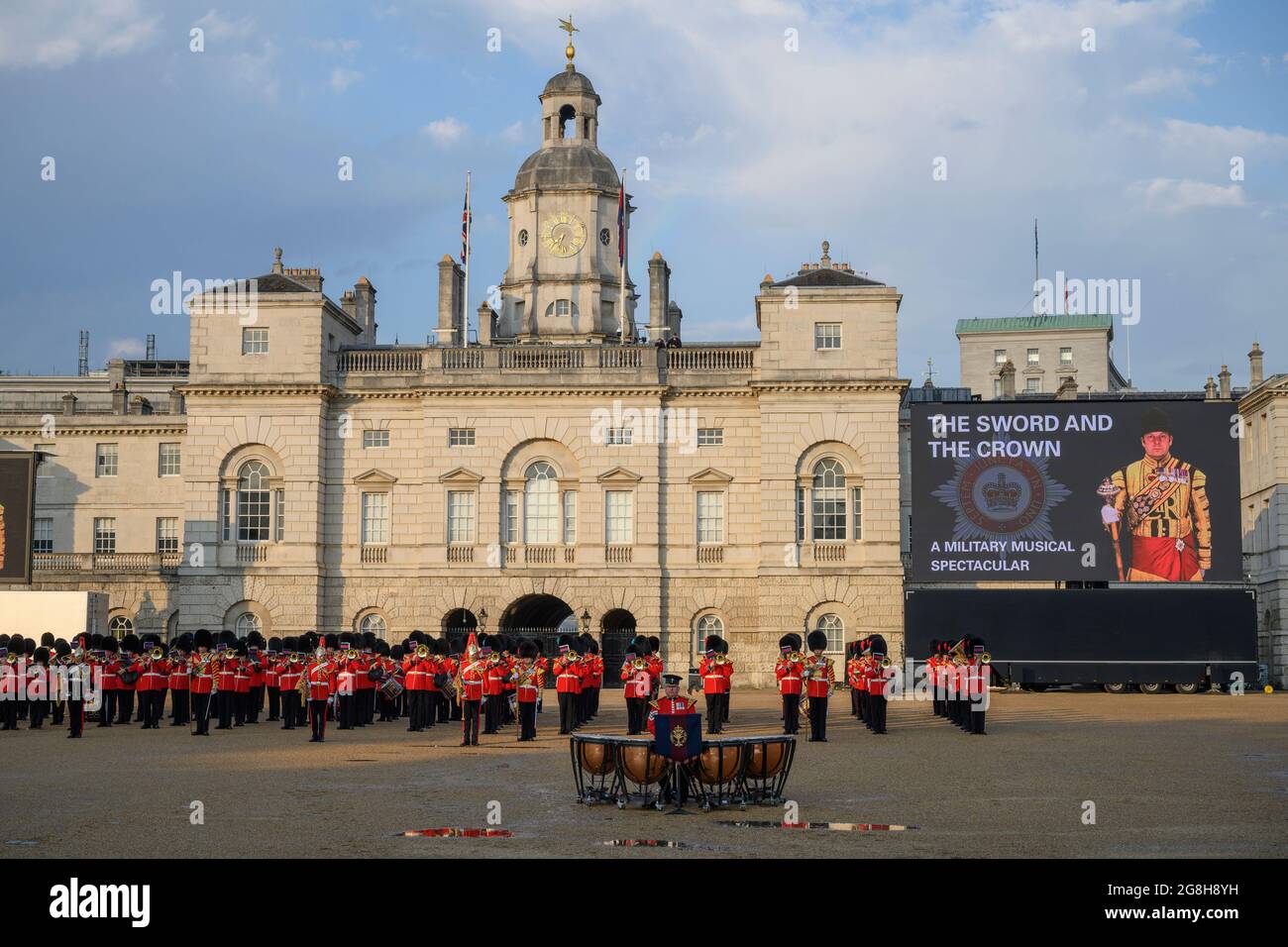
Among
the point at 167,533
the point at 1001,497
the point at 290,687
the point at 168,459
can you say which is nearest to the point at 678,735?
the point at 290,687

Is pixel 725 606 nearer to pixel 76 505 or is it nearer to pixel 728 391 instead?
pixel 728 391

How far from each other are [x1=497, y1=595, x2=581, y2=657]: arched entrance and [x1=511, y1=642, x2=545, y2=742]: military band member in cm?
1788

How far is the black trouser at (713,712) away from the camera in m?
28.5

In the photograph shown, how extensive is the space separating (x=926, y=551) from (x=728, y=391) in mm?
8222

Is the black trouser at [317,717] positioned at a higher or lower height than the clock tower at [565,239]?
lower

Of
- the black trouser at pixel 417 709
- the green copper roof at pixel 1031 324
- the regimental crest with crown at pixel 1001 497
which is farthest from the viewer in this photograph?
the green copper roof at pixel 1031 324

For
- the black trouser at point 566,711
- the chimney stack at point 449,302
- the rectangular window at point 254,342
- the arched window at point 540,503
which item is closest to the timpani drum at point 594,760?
the black trouser at point 566,711

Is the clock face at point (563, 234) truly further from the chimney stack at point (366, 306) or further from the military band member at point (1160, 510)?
the military band member at point (1160, 510)

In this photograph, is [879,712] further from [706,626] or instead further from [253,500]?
[253,500]

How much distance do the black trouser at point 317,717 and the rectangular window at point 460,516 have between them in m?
22.7

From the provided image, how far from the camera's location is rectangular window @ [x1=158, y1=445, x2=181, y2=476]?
→ 56.7 metres

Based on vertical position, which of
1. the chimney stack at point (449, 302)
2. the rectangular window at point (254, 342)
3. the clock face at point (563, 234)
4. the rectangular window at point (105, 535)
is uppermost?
the clock face at point (563, 234)

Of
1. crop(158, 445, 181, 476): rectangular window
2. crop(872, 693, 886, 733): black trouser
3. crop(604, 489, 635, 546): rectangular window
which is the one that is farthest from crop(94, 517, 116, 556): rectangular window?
crop(872, 693, 886, 733): black trouser

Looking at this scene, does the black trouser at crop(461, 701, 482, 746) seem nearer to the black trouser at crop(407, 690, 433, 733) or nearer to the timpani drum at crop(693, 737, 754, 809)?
the black trouser at crop(407, 690, 433, 733)
